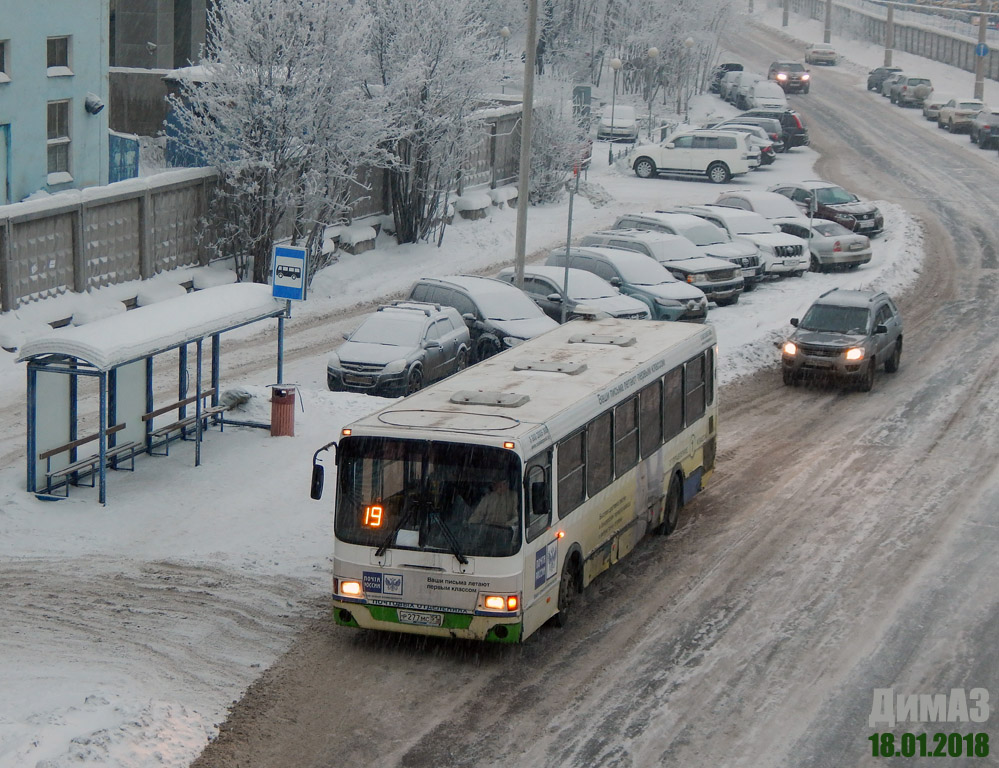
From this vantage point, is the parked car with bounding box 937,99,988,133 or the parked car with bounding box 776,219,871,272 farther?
the parked car with bounding box 937,99,988,133

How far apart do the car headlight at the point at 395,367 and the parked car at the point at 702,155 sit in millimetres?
27842

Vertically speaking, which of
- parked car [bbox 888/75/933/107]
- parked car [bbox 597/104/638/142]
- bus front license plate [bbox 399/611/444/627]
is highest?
parked car [bbox 888/75/933/107]

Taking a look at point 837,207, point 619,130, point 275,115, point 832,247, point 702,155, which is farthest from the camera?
point 619,130

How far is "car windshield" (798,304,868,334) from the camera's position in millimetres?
24125

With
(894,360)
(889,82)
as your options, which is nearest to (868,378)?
(894,360)

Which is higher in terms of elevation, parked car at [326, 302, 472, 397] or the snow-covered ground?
parked car at [326, 302, 472, 397]

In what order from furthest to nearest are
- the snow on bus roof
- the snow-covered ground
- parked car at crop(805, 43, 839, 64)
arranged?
parked car at crop(805, 43, 839, 64) → the snow on bus roof → the snow-covered ground

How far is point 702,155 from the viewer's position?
46.7 m

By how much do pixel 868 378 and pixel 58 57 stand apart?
18.6 m

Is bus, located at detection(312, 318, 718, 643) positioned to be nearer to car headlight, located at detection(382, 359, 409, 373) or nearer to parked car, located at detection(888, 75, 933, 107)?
car headlight, located at detection(382, 359, 409, 373)

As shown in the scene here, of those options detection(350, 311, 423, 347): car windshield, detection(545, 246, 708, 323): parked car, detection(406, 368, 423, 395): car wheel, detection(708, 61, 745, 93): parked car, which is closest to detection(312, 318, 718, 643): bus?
detection(406, 368, 423, 395): car wheel

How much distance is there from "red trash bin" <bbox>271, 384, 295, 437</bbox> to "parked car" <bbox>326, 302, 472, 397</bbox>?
249 cm

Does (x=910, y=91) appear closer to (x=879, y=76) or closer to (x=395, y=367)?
(x=879, y=76)

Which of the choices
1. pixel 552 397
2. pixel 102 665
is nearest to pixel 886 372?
pixel 552 397
